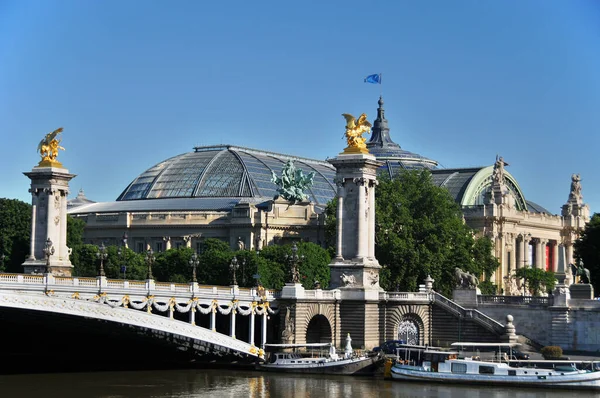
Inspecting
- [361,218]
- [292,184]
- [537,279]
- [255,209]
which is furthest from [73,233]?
[537,279]

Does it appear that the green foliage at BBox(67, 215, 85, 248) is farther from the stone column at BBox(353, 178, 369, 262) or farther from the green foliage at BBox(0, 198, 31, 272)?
the stone column at BBox(353, 178, 369, 262)

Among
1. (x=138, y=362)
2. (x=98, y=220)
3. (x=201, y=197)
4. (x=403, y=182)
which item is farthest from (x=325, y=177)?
(x=138, y=362)

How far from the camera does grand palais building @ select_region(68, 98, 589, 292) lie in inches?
6265

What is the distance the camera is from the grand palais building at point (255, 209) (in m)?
159

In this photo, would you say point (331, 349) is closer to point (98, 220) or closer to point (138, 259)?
point (138, 259)

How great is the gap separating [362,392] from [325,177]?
367ft

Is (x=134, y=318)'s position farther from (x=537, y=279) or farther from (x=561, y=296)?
(x=537, y=279)

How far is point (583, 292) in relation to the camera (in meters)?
→ 90.4

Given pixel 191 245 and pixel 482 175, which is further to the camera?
pixel 482 175

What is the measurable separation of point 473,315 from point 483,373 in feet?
39.0

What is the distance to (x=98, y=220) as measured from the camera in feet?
553

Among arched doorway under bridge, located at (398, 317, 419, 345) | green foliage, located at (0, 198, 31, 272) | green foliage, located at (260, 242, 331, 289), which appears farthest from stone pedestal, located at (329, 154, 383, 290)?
green foliage, located at (0, 198, 31, 272)

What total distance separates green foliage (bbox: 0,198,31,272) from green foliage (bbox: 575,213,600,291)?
46873 millimetres

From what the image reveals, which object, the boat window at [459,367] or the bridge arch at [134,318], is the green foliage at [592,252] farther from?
the bridge arch at [134,318]
